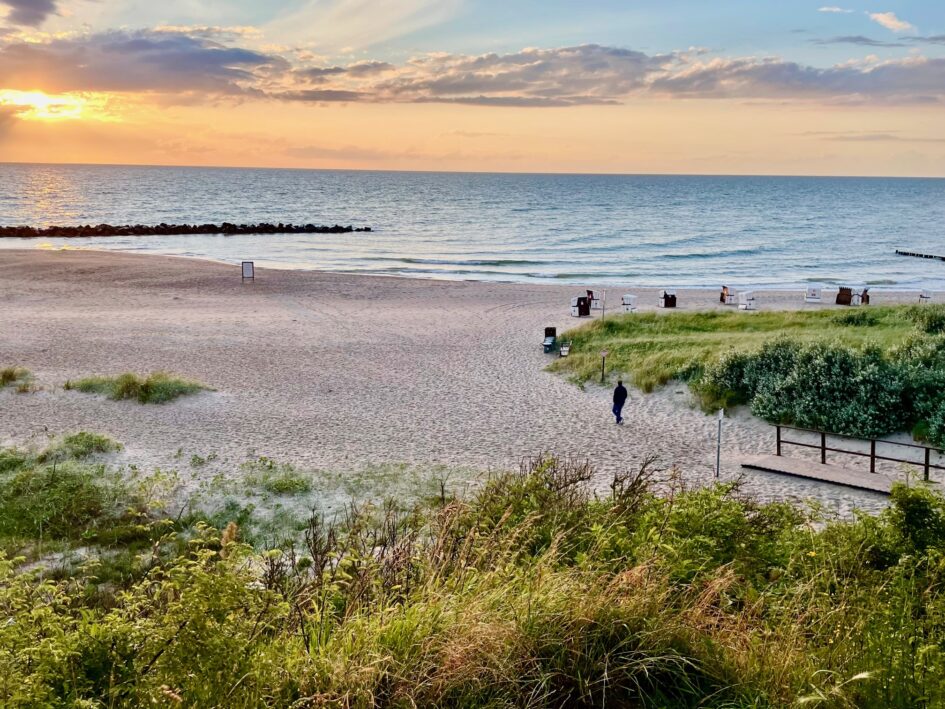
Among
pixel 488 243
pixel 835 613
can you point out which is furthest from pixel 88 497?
pixel 488 243

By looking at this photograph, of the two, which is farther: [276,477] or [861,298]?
[861,298]

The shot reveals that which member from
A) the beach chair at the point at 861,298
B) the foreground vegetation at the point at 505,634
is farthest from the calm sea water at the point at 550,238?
the foreground vegetation at the point at 505,634

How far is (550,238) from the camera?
230ft

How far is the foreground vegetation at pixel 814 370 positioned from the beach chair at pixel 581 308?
6.22 metres

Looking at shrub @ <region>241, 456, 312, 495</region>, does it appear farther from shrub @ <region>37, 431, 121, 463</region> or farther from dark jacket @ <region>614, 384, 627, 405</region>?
dark jacket @ <region>614, 384, 627, 405</region>

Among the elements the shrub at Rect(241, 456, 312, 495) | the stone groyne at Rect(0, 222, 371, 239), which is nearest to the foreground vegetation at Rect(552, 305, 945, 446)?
the shrub at Rect(241, 456, 312, 495)

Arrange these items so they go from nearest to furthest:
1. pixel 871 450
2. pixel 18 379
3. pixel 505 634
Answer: pixel 505 634, pixel 871 450, pixel 18 379

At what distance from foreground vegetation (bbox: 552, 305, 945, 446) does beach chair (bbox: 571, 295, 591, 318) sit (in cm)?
622

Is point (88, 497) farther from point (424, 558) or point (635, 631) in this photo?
point (635, 631)

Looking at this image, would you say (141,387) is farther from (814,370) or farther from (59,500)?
(814,370)

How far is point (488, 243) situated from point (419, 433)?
51405mm

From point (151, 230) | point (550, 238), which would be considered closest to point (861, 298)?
point (550, 238)

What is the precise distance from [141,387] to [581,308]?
704 inches

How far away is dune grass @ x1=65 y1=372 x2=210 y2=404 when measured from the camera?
1778cm
